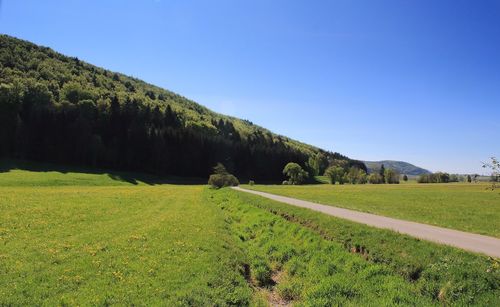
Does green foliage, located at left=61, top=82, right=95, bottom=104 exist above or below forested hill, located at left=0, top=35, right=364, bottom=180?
above

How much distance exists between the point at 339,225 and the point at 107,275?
15.6 m

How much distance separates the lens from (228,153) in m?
151

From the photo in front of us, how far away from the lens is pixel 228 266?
58.0 feet

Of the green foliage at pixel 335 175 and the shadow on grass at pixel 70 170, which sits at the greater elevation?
the green foliage at pixel 335 175

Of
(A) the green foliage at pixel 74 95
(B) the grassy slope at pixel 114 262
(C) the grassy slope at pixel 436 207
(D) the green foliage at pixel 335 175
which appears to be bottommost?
(B) the grassy slope at pixel 114 262

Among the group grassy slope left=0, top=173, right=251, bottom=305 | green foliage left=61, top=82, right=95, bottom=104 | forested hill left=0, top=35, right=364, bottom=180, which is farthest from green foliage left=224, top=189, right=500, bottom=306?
green foliage left=61, top=82, right=95, bottom=104

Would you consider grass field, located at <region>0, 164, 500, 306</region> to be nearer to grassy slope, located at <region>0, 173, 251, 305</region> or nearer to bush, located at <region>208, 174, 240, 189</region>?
grassy slope, located at <region>0, 173, 251, 305</region>

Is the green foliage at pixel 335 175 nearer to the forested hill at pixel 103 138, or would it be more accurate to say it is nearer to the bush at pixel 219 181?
the forested hill at pixel 103 138

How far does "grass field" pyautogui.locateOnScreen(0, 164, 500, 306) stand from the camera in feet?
42.9

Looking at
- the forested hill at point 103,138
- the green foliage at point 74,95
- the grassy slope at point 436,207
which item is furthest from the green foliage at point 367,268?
the green foliage at point 74,95

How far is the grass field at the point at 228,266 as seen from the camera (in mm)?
13062

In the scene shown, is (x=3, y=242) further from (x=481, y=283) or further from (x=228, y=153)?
(x=228, y=153)

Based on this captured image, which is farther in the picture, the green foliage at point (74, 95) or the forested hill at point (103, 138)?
the green foliage at point (74, 95)

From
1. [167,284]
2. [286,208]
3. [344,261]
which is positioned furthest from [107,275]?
[286,208]
